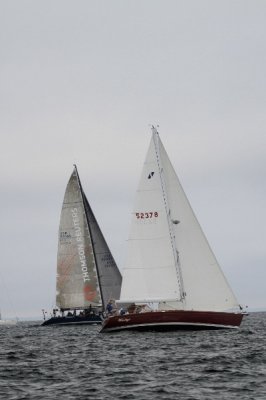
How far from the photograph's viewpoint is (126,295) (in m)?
48.2

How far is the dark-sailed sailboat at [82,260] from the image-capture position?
7956 centimetres

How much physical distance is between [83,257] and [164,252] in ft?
110

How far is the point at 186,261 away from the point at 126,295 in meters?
4.00

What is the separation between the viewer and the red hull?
4562 cm

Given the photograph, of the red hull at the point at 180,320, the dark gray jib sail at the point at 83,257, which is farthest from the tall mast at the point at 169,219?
the dark gray jib sail at the point at 83,257

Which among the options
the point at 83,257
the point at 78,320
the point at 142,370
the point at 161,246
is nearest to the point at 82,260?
the point at 83,257

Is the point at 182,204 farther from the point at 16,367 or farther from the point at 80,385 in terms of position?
the point at 80,385

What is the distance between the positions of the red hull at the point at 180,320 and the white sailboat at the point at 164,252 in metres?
0.08

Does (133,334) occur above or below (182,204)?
below

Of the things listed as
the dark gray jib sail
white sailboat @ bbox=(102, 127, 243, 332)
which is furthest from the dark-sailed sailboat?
white sailboat @ bbox=(102, 127, 243, 332)

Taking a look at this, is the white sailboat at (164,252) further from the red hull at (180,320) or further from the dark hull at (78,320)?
the dark hull at (78,320)

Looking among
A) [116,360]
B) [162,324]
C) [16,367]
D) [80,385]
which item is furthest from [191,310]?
[80,385]

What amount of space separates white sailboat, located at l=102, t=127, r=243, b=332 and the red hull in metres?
0.08

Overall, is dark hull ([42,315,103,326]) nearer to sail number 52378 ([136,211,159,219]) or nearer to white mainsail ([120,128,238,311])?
white mainsail ([120,128,238,311])
